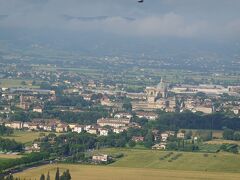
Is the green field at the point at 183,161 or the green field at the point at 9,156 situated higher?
the green field at the point at 9,156

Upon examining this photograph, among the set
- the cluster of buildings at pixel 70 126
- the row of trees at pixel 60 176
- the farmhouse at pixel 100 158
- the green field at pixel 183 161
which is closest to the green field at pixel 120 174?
the row of trees at pixel 60 176

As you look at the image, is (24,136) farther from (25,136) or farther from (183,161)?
(183,161)

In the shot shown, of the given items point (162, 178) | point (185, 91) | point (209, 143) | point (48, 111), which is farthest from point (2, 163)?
point (185, 91)

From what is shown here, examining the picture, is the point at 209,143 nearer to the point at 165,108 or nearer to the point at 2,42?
the point at 165,108

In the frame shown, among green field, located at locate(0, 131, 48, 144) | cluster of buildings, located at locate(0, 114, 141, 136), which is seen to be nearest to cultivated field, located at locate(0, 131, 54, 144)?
green field, located at locate(0, 131, 48, 144)

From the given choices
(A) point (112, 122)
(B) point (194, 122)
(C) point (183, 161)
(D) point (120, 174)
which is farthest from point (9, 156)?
(B) point (194, 122)

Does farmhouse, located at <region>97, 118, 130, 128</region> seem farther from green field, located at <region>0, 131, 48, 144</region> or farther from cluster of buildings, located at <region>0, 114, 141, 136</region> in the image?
green field, located at <region>0, 131, 48, 144</region>

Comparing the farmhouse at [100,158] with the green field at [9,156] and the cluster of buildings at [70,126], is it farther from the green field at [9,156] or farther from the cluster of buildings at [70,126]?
the cluster of buildings at [70,126]

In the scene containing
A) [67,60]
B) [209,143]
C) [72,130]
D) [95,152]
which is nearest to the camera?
[95,152]
